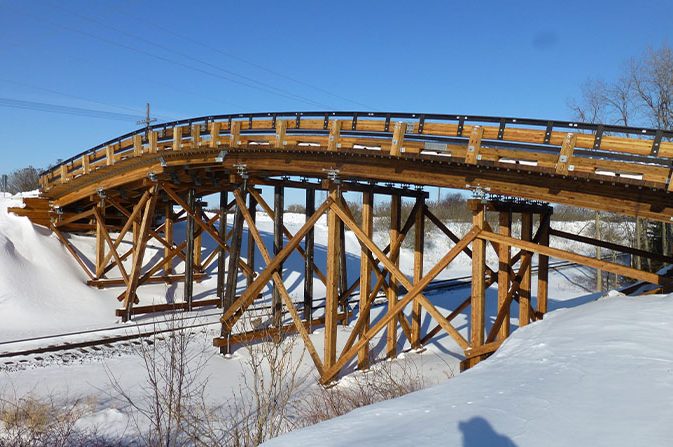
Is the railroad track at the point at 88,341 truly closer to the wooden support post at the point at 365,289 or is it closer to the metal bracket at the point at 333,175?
the wooden support post at the point at 365,289

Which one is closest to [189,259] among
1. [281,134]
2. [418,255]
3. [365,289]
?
[281,134]

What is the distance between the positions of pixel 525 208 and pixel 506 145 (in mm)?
1894

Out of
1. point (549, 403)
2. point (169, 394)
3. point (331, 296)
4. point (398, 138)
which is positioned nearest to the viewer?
point (549, 403)

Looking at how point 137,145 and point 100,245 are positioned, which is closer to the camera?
point 137,145

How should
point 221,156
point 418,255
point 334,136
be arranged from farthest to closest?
point 221,156, point 418,255, point 334,136

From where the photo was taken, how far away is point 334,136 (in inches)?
374

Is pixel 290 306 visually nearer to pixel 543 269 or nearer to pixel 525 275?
pixel 525 275

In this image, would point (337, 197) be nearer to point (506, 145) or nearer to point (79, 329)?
point (506, 145)

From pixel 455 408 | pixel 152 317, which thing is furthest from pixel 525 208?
pixel 152 317

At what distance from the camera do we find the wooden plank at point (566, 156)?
7.03 meters

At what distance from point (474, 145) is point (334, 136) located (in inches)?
108

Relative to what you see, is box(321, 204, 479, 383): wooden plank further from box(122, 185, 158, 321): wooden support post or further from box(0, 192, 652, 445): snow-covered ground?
box(122, 185, 158, 321): wooden support post

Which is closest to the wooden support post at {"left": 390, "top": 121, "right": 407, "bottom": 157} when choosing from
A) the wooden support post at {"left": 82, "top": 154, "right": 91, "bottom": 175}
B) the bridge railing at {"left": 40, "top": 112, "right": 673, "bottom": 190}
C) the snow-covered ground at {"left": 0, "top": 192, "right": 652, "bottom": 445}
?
the bridge railing at {"left": 40, "top": 112, "right": 673, "bottom": 190}

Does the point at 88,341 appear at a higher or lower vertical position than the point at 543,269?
lower
